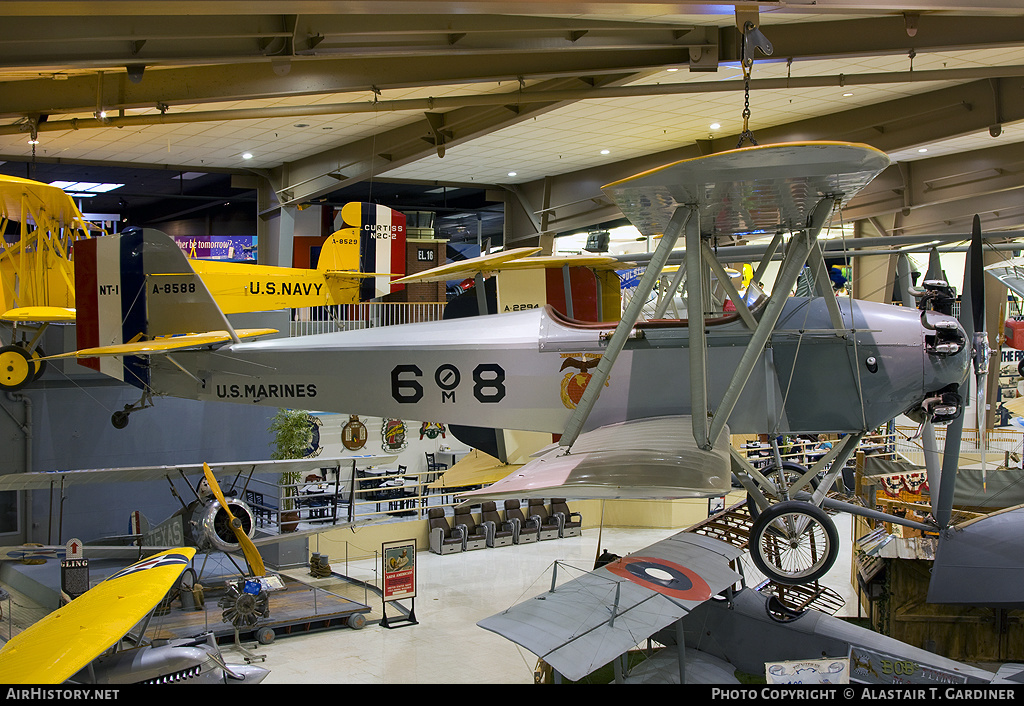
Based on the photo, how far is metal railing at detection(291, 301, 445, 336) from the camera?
50.3 feet

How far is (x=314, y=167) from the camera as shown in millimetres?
13734

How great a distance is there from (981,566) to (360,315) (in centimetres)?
1292

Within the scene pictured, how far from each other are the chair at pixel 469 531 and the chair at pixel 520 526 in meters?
0.56

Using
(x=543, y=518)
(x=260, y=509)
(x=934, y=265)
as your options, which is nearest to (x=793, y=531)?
(x=934, y=265)

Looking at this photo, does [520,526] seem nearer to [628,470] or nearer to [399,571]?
[399,571]

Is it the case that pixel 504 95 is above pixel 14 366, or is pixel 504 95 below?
above

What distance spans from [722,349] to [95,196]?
51.9ft

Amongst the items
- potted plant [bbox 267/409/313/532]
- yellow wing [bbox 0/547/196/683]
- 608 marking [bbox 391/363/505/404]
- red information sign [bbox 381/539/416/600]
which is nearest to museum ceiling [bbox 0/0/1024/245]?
608 marking [bbox 391/363/505/404]

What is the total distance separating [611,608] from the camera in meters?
5.24

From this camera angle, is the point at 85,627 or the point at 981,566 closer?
the point at 85,627

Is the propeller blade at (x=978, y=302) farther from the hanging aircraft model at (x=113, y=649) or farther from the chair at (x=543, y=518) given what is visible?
the chair at (x=543, y=518)

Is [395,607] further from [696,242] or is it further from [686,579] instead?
[696,242]

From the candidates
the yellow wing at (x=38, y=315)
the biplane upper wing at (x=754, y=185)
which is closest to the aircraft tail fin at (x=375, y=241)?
the yellow wing at (x=38, y=315)

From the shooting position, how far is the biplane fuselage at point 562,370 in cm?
577
